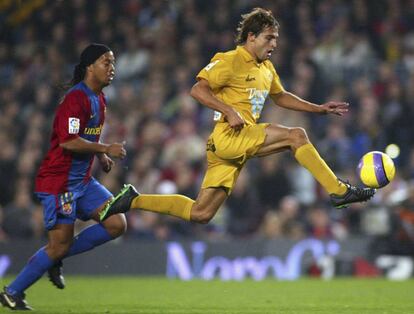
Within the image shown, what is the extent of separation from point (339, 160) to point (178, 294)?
4.41 meters

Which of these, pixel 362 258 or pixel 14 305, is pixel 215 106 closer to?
pixel 14 305

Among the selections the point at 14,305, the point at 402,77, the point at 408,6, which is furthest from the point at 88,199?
the point at 408,6

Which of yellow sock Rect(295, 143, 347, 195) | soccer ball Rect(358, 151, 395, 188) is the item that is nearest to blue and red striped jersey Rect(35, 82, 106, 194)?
yellow sock Rect(295, 143, 347, 195)

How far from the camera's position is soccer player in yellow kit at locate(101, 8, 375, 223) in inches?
324

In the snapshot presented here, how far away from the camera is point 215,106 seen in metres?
8.16

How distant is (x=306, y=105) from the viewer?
8836mm

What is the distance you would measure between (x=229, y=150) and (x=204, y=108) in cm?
718

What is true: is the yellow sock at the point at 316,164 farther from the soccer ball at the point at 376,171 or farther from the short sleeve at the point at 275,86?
the short sleeve at the point at 275,86

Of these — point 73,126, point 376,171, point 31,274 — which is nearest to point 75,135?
point 73,126

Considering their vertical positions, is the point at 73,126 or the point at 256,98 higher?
the point at 256,98

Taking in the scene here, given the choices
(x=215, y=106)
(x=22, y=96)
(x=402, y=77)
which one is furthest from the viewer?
(x=22, y=96)

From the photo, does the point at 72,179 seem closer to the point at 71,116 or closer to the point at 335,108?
the point at 71,116

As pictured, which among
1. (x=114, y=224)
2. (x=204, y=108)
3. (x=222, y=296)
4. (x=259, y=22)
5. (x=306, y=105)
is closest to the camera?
(x=259, y=22)

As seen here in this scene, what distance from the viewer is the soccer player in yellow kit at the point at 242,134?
8.23 metres
